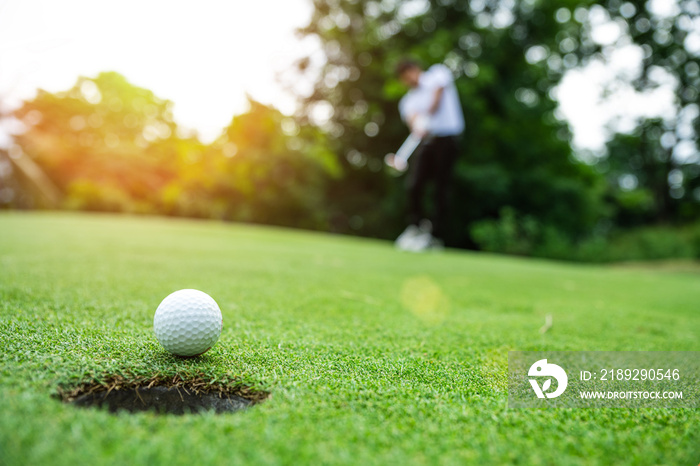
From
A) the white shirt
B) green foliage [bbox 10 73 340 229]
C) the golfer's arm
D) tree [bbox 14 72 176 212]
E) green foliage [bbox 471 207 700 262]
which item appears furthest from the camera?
tree [bbox 14 72 176 212]

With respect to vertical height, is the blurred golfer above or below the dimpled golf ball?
above

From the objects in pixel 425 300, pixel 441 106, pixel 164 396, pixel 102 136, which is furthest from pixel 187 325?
pixel 102 136

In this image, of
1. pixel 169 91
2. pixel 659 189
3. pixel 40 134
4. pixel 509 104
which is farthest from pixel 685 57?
pixel 40 134

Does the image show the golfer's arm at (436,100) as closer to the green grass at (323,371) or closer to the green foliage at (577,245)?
the green grass at (323,371)

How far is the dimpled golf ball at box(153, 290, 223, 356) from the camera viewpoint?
1322 mm

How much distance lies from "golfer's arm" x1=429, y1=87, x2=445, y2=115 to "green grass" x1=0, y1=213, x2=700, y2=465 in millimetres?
3536

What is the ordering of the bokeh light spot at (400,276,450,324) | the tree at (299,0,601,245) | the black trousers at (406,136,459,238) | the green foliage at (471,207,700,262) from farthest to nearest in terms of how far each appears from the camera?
1. the tree at (299,0,601,245)
2. the green foliage at (471,207,700,262)
3. the black trousers at (406,136,459,238)
4. the bokeh light spot at (400,276,450,324)

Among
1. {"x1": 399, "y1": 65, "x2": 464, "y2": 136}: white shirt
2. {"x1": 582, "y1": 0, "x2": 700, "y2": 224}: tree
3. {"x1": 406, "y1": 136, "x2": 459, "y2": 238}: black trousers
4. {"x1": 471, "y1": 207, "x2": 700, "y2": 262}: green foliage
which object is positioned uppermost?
{"x1": 582, "y1": 0, "x2": 700, "y2": 224}: tree

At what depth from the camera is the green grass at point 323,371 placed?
856mm

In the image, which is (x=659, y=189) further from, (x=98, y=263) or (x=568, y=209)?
(x=98, y=263)

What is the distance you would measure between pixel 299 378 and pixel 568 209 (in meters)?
17.6

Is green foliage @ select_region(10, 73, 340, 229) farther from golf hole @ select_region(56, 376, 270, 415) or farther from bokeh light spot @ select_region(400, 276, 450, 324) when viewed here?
golf hole @ select_region(56, 376, 270, 415)

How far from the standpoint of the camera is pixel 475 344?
68.3 inches

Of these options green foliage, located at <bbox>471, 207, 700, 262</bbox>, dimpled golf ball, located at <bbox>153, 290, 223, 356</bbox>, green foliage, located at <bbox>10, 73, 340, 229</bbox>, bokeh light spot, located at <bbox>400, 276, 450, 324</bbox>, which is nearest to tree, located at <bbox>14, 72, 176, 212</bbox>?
green foliage, located at <bbox>10, 73, 340, 229</bbox>
